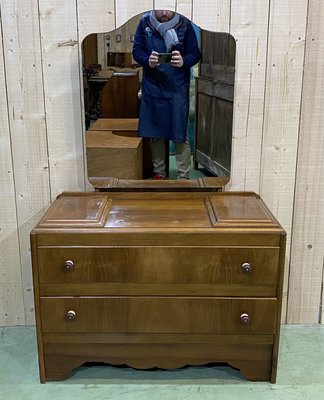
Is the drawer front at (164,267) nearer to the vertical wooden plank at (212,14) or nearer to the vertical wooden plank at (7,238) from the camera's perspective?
the vertical wooden plank at (7,238)

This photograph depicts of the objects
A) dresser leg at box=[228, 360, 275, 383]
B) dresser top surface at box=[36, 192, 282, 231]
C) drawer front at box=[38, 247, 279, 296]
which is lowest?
dresser leg at box=[228, 360, 275, 383]

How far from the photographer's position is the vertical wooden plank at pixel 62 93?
78.5 inches

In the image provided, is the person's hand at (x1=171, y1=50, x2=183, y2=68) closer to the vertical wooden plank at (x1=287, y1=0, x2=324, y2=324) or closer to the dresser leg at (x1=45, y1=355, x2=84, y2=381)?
the vertical wooden plank at (x1=287, y1=0, x2=324, y2=324)

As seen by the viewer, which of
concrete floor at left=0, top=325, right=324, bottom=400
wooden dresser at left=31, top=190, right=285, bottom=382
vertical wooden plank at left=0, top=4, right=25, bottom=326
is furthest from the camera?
vertical wooden plank at left=0, top=4, right=25, bottom=326

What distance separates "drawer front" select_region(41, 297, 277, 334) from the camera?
1.82m

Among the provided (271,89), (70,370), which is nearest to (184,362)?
(70,370)

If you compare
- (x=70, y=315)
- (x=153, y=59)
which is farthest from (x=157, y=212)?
(x=153, y=59)

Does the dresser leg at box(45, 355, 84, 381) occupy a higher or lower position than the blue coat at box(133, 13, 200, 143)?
lower

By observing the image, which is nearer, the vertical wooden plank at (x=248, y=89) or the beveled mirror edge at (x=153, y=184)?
the vertical wooden plank at (x=248, y=89)

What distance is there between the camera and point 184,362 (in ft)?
6.29

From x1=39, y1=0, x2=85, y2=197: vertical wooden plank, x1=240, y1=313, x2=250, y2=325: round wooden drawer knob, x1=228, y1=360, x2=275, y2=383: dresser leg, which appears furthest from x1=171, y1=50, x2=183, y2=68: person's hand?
x1=228, y1=360, x2=275, y2=383: dresser leg

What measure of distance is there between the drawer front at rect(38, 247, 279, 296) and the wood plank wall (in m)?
0.50

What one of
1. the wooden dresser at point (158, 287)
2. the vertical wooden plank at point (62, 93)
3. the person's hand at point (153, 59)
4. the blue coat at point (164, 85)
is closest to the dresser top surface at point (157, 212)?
the wooden dresser at point (158, 287)

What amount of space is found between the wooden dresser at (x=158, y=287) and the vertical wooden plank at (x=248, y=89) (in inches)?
11.5
